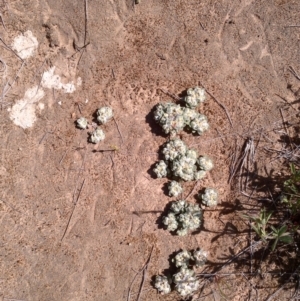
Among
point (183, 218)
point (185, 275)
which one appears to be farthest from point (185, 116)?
point (185, 275)

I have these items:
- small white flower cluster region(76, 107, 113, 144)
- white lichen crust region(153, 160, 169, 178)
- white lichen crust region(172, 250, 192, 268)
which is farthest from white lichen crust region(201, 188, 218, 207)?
small white flower cluster region(76, 107, 113, 144)

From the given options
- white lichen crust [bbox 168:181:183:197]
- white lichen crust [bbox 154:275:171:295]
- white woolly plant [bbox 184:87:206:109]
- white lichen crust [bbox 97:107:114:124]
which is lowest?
white lichen crust [bbox 154:275:171:295]

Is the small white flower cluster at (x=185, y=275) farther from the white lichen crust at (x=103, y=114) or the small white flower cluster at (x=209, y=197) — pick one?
the white lichen crust at (x=103, y=114)

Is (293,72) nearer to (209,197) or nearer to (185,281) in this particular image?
(209,197)

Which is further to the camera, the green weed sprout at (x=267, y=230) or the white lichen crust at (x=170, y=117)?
the white lichen crust at (x=170, y=117)

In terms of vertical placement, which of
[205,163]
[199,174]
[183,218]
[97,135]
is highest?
[97,135]

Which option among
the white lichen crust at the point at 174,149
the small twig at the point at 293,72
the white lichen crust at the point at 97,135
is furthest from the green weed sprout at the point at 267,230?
the white lichen crust at the point at 97,135

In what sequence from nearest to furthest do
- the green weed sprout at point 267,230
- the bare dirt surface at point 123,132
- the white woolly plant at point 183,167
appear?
the green weed sprout at point 267,230, the white woolly plant at point 183,167, the bare dirt surface at point 123,132

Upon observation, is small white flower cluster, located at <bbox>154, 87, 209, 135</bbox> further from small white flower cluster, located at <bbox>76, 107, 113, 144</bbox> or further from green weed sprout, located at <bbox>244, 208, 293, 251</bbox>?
green weed sprout, located at <bbox>244, 208, 293, 251</bbox>
